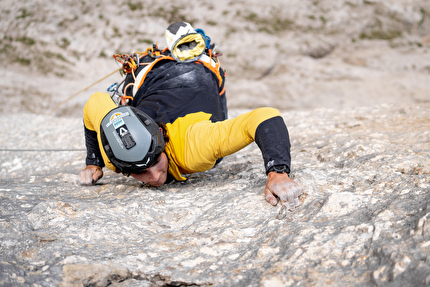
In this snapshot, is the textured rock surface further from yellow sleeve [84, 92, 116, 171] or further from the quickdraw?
yellow sleeve [84, 92, 116, 171]

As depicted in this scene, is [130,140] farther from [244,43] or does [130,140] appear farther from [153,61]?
[244,43]

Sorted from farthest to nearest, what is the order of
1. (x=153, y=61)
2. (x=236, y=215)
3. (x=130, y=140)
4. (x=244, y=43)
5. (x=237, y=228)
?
(x=244, y=43) < (x=153, y=61) < (x=130, y=140) < (x=236, y=215) < (x=237, y=228)

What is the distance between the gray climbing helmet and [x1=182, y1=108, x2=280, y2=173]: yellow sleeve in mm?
216

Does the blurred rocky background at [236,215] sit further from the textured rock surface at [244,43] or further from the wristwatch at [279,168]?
the textured rock surface at [244,43]

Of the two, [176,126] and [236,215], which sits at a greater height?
[176,126]

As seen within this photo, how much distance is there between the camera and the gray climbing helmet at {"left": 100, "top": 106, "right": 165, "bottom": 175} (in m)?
2.27

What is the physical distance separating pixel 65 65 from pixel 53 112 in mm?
1459

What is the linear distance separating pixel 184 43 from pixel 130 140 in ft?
4.60

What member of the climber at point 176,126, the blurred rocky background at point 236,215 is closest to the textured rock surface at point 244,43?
the blurred rocky background at point 236,215

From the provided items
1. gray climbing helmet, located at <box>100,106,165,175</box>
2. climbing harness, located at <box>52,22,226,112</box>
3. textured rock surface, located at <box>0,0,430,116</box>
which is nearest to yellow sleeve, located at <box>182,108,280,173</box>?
gray climbing helmet, located at <box>100,106,165,175</box>

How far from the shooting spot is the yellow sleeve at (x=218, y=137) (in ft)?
7.06

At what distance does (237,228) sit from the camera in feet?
5.96

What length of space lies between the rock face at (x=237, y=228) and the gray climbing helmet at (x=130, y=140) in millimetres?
236

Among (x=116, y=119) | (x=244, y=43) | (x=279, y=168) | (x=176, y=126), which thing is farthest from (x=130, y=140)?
(x=244, y=43)
